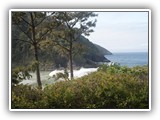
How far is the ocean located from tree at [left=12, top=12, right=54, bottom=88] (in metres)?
0.57

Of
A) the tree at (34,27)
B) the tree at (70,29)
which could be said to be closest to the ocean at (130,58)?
the tree at (70,29)

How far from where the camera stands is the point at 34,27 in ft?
12.4

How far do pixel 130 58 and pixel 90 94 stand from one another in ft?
1.44

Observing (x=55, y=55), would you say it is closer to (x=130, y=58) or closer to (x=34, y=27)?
(x=34, y=27)

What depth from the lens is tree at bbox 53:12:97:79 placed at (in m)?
3.78

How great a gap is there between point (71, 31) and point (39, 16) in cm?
29

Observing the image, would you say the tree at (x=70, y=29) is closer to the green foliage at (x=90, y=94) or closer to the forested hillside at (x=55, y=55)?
the forested hillside at (x=55, y=55)

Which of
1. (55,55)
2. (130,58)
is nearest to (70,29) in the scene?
(55,55)

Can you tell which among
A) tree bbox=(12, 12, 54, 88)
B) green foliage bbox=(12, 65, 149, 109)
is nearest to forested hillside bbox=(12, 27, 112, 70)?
tree bbox=(12, 12, 54, 88)

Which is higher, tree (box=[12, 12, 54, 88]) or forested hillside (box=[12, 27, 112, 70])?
tree (box=[12, 12, 54, 88])

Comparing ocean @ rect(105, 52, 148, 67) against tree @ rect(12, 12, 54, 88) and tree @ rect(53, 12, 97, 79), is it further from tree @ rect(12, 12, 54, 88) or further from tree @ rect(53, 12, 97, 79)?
tree @ rect(12, 12, 54, 88)
